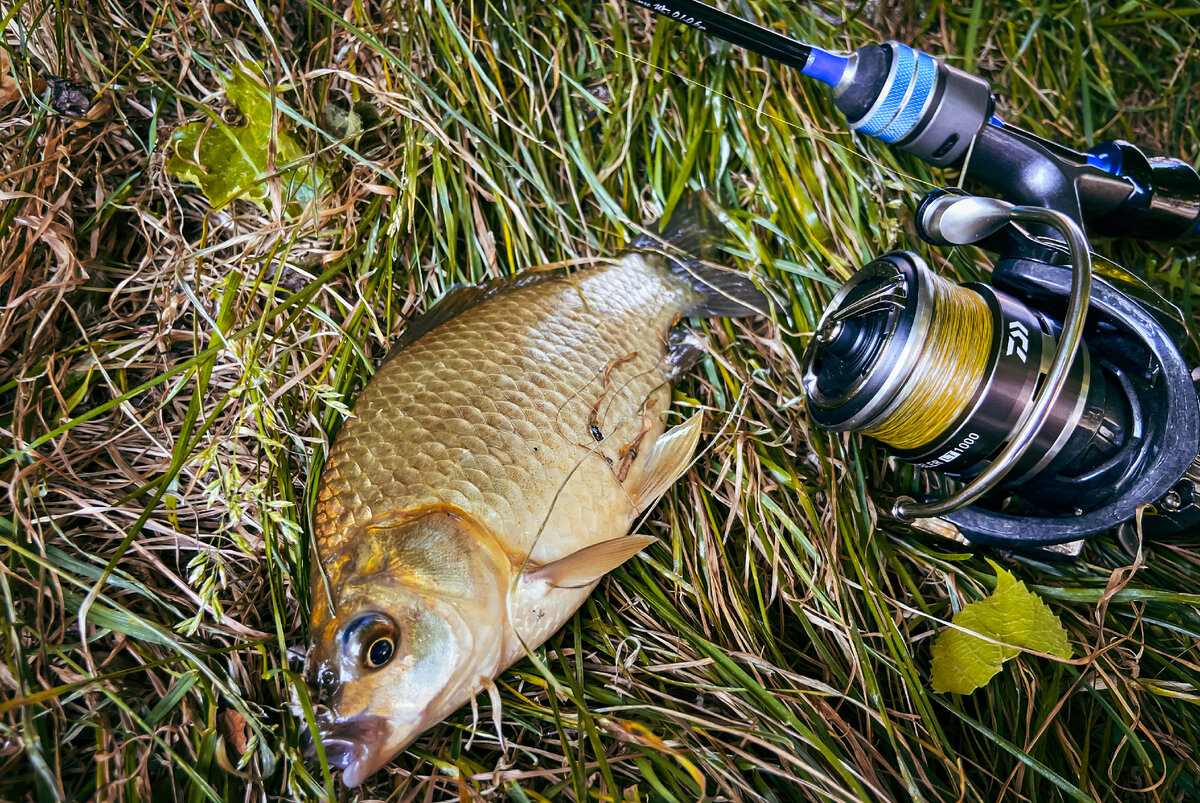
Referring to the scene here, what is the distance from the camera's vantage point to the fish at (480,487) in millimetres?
1250

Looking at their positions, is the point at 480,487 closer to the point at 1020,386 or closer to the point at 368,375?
the point at 368,375

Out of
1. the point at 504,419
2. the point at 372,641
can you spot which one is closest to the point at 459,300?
the point at 504,419

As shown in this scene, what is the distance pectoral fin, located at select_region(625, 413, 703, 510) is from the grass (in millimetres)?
221

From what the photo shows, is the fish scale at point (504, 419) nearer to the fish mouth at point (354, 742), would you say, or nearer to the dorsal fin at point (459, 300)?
the dorsal fin at point (459, 300)

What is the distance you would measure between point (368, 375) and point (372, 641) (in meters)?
0.82

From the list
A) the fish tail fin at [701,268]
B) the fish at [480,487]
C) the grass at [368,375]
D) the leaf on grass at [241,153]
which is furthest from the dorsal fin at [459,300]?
the leaf on grass at [241,153]

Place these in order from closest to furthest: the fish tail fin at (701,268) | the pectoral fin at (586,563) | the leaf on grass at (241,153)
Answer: the pectoral fin at (586,563)
the leaf on grass at (241,153)
the fish tail fin at (701,268)

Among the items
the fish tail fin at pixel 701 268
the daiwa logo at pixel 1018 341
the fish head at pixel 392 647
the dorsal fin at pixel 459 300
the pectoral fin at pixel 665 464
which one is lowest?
the fish head at pixel 392 647

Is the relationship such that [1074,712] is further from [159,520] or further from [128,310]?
[128,310]

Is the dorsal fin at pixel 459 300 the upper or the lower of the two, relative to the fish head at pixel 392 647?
upper

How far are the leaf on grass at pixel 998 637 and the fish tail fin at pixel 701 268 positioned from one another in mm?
942

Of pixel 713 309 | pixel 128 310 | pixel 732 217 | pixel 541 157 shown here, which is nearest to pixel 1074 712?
pixel 713 309

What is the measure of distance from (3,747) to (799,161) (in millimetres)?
2428

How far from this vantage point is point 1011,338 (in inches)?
58.3
